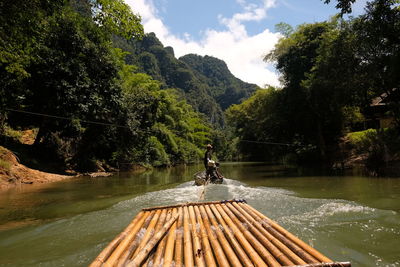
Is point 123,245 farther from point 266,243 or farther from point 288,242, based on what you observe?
point 288,242

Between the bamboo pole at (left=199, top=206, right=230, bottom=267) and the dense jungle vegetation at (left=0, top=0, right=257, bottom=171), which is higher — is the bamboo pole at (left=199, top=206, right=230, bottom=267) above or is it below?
below

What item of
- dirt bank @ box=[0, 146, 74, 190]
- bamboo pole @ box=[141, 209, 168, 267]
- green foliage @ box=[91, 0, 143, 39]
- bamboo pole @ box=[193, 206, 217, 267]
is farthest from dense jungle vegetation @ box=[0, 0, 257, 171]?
bamboo pole @ box=[193, 206, 217, 267]

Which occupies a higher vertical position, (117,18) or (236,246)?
(117,18)

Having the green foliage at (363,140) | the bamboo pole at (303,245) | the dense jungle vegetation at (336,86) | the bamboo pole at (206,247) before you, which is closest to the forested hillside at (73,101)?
the bamboo pole at (206,247)

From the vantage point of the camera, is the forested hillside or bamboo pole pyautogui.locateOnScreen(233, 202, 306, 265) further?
the forested hillside

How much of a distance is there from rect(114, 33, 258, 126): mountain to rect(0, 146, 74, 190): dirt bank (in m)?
71.8

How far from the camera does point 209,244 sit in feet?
9.48

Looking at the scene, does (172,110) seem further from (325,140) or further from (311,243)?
(311,243)

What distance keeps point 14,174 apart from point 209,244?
1283 centimetres

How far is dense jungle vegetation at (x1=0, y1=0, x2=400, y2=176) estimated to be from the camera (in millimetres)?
7441

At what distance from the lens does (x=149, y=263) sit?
98.6 inches

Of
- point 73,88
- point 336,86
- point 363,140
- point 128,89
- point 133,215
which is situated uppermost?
point 128,89

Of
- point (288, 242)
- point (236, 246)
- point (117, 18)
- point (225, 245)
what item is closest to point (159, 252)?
point (225, 245)

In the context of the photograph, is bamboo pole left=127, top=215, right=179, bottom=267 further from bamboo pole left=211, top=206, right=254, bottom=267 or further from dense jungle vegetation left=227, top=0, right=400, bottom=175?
dense jungle vegetation left=227, top=0, right=400, bottom=175
